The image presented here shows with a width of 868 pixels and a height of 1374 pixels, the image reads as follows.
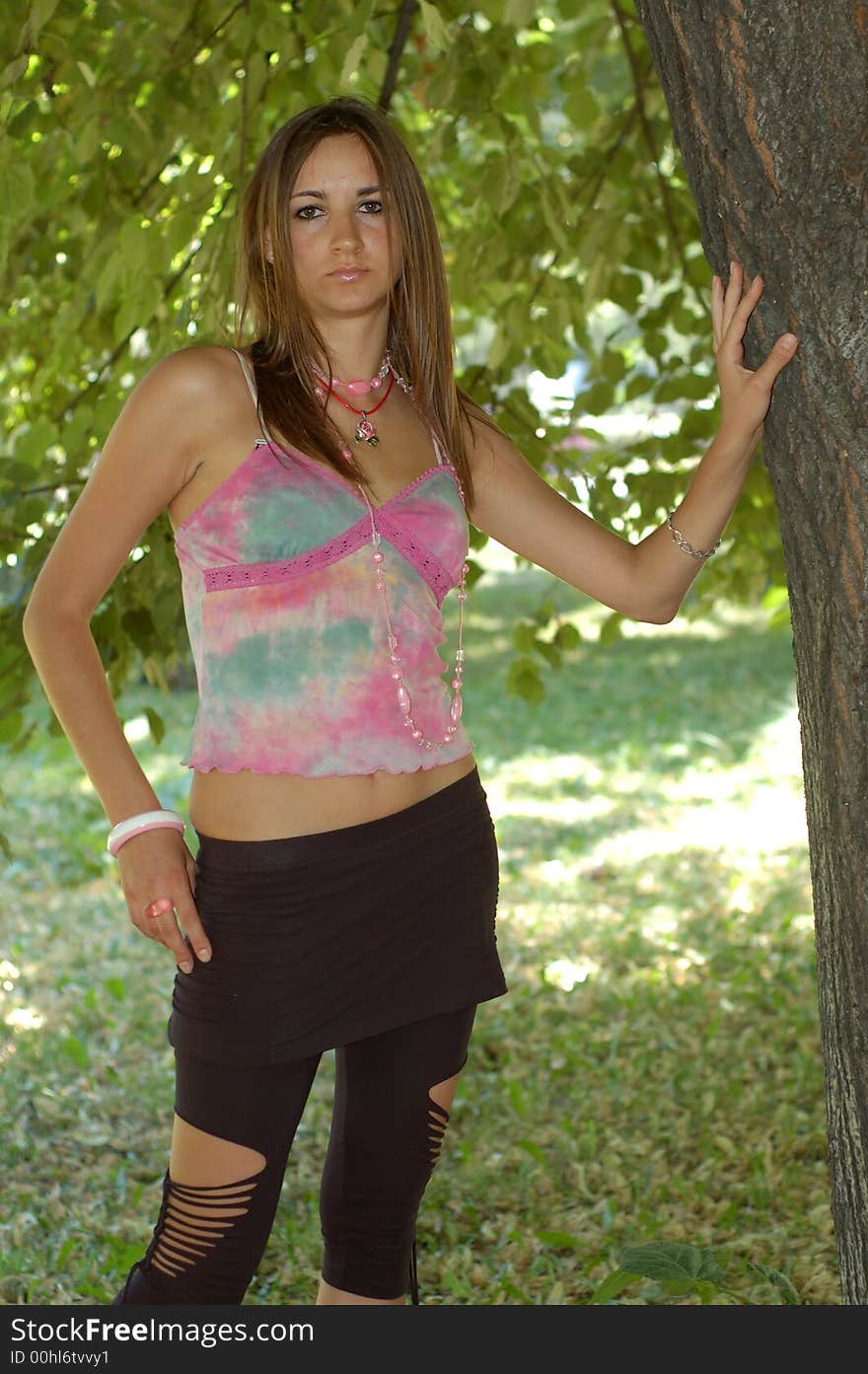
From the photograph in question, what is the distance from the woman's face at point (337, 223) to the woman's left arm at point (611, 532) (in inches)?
13.9

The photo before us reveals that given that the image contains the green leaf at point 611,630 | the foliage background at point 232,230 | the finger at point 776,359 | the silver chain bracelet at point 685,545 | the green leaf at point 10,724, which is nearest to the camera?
the finger at point 776,359

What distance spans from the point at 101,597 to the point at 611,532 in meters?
0.82

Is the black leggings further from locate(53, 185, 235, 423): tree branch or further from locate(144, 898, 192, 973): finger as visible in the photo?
locate(53, 185, 235, 423): tree branch

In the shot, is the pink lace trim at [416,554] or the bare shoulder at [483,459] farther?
the bare shoulder at [483,459]

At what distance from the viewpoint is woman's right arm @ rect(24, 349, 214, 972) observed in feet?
6.58

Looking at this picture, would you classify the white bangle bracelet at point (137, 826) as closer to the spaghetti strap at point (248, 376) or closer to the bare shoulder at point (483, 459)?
the spaghetti strap at point (248, 376)

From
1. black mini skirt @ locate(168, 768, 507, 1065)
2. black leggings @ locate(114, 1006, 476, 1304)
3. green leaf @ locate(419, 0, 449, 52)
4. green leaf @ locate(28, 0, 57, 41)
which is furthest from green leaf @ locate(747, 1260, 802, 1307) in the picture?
green leaf @ locate(28, 0, 57, 41)

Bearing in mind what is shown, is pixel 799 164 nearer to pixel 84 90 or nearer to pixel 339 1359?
pixel 339 1359

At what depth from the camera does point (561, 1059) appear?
→ 4539 mm

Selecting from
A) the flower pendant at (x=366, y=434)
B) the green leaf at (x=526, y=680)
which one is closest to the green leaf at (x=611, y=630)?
the green leaf at (x=526, y=680)

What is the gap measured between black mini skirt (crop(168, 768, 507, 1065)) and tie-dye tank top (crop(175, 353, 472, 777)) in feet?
0.37

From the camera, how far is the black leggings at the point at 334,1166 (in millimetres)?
2068

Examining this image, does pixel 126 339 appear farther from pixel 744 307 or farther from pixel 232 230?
pixel 744 307

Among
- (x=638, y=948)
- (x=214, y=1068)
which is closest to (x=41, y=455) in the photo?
(x=214, y=1068)
